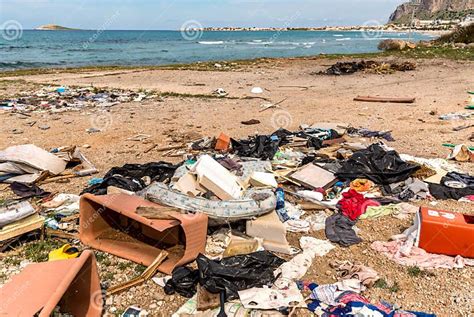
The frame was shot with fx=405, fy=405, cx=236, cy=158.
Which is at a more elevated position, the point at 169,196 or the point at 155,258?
the point at 169,196

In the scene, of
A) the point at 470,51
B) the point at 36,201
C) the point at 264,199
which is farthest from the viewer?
the point at 470,51

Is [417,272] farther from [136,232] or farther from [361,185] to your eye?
[136,232]

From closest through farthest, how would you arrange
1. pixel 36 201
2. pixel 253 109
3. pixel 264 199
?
Result: pixel 264 199, pixel 36 201, pixel 253 109

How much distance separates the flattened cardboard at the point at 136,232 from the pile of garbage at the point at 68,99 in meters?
7.41

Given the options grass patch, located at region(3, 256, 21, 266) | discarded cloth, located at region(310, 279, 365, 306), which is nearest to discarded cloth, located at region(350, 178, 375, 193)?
discarded cloth, located at region(310, 279, 365, 306)

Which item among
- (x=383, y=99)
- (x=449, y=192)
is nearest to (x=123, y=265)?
(x=449, y=192)

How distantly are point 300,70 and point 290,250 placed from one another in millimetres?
16303

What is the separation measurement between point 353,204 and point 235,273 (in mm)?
2078

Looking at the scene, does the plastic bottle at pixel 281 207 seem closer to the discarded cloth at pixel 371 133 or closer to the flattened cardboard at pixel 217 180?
the flattened cardboard at pixel 217 180

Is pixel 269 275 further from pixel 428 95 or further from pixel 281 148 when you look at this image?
pixel 428 95

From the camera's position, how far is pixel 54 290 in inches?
109

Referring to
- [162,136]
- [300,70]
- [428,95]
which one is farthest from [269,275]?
[300,70]

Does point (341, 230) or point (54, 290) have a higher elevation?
point (54, 290)

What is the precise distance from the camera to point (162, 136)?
8.34 meters
